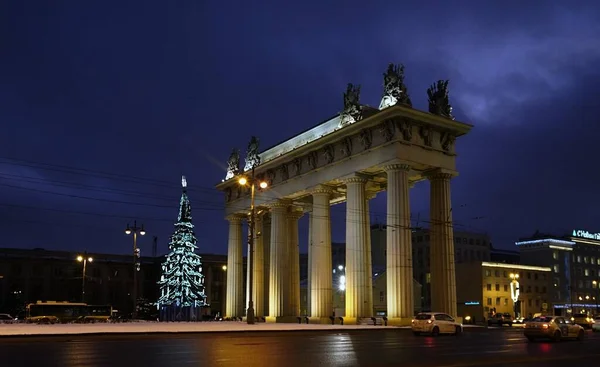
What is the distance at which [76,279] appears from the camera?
105 metres

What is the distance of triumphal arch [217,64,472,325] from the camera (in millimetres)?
44406

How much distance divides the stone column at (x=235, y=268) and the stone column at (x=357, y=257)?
2236 cm

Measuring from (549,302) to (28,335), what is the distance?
350 ft

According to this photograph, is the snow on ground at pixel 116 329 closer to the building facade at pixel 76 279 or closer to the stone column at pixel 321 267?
the stone column at pixel 321 267

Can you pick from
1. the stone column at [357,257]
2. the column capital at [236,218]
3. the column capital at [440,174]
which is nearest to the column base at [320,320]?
the stone column at [357,257]

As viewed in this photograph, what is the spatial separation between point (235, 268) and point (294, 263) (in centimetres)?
999

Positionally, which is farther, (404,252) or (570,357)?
(404,252)

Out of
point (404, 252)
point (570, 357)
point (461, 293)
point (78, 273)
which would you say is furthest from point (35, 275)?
point (570, 357)

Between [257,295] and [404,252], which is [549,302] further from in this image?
[404,252]

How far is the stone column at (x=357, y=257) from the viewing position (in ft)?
155

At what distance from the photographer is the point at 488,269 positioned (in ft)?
356

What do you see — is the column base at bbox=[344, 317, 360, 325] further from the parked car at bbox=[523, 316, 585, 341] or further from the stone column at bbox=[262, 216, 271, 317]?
the stone column at bbox=[262, 216, 271, 317]

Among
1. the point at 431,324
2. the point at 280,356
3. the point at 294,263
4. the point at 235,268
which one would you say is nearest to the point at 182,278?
the point at 235,268

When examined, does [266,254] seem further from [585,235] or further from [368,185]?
[585,235]
